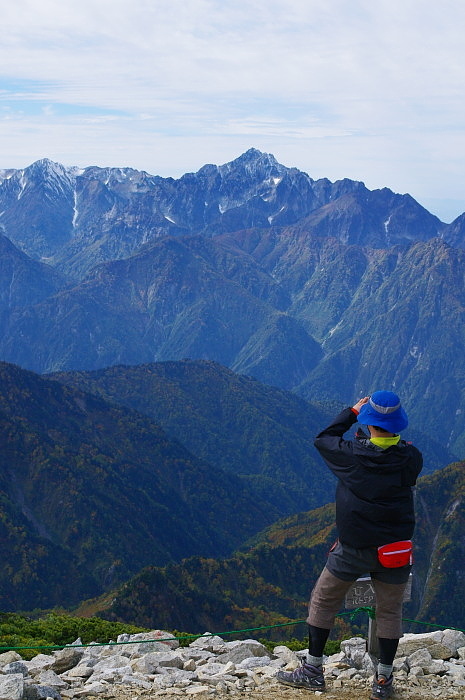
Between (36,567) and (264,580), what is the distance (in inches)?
1682

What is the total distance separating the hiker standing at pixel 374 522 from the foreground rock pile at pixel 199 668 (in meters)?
1.07

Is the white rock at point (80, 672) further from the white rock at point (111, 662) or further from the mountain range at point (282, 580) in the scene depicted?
the mountain range at point (282, 580)

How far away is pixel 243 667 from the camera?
586 inches

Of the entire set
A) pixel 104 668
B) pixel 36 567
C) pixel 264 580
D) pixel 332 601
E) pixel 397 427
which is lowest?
pixel 36 567

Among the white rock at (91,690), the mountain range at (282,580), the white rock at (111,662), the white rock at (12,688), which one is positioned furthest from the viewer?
the mountain range at (282,580)

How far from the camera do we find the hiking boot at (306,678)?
13.0m

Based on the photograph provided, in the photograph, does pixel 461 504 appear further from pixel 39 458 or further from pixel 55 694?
pixel 55 694

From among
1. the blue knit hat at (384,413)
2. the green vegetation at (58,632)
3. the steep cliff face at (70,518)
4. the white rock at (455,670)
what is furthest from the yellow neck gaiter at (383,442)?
the steep cliff face at (70,518)

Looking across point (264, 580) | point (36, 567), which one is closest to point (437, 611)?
point (264, 580)

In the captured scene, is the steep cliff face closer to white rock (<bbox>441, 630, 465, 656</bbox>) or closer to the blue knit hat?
white rock (<bbox>441, 630, 465, 656</bbox>)

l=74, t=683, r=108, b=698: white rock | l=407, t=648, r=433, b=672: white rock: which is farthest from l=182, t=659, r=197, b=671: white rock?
l=407, t=648, r=433, b=672: white rock

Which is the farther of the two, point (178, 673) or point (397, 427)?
point (178, 673)

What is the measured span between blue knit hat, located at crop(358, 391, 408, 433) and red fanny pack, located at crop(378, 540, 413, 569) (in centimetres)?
174

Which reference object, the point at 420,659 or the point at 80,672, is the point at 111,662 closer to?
the point at 80,672
